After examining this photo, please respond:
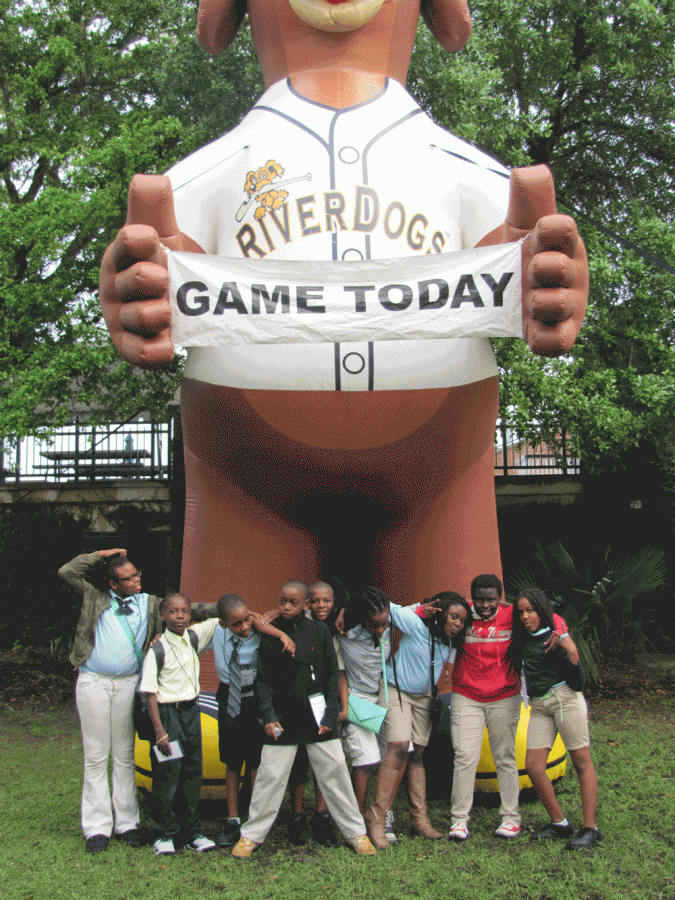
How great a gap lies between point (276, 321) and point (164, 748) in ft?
6.46

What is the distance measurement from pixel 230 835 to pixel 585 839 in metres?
1.59

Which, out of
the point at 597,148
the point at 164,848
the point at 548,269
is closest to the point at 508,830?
the point at 164,848

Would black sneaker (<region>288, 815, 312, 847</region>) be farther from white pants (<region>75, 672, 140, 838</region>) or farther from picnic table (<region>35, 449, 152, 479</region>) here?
picnic table (<region>35, 449, 152, 479</region>)

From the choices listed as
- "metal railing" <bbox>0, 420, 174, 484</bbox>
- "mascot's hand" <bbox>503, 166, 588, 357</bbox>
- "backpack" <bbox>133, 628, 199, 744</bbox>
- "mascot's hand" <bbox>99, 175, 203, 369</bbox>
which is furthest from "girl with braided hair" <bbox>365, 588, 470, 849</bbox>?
"metal railing" <bbox>0, 420, 174, 484</bbox>

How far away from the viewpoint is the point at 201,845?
4133 mm

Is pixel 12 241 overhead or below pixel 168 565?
overhead

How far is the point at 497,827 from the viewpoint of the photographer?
174 inches

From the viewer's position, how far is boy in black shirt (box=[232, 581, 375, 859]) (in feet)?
13.2

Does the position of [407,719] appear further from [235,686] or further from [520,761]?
[235,686]

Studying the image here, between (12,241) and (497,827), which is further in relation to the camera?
(12,241)

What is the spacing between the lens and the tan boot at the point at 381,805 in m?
4.14

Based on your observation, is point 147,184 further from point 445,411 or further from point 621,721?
point 621,721

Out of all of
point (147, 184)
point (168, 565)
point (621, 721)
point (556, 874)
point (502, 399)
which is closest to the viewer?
point (556, 874)

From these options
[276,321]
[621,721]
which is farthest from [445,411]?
[621,721]
